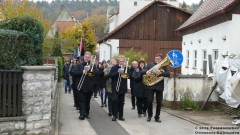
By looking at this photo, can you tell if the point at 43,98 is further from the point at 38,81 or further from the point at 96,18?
the point at 96,18

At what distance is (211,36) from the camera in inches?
796

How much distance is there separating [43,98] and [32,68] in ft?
2.60

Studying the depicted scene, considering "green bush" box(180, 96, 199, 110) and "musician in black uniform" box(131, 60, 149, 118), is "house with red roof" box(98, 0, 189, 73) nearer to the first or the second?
"green bush" box(180, 96, 199, 110)

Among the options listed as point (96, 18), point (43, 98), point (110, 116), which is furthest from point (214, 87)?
point (96, 18)

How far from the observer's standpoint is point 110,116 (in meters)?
13.7

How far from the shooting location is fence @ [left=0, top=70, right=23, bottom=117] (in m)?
9.23

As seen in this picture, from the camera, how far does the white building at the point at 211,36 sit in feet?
55.4

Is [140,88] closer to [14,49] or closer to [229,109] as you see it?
[229,109]

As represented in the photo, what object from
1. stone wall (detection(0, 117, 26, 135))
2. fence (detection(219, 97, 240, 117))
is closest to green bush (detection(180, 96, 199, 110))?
fence (detection(219, 97, 240, 117))

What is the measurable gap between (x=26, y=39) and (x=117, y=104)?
4.01 m

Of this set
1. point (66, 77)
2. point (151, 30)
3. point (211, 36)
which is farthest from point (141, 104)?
point (151, 30)

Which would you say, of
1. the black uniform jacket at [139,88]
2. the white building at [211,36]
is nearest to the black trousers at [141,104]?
the black uniform jacket at [139,88]

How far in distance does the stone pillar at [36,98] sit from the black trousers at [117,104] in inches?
131

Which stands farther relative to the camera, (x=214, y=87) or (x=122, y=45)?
(x=122, y=45)
